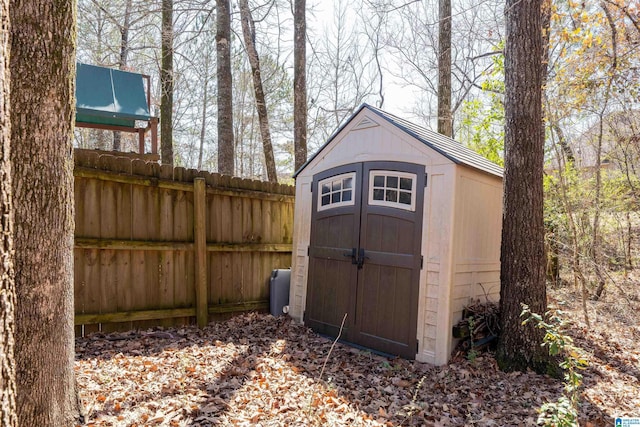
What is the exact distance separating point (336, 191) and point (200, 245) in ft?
6.17

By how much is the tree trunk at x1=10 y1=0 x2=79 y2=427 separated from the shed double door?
3.32 metres

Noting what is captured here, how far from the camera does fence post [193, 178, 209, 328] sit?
16.6 ft

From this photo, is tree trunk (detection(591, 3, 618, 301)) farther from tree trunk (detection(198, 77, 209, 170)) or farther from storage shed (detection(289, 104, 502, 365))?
tree trunk (detection(198, 77, 209, 170))

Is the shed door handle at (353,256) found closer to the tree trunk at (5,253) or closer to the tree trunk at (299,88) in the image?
the tree trunk at (299,88)

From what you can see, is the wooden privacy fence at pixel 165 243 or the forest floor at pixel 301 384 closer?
the forest floor at pixel 301 384

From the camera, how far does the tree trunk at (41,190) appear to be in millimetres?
1846

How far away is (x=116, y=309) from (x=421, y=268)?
345cm

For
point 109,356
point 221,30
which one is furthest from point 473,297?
point 221,30

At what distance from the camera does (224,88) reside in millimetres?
7953

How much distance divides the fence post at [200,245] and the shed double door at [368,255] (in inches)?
55.8

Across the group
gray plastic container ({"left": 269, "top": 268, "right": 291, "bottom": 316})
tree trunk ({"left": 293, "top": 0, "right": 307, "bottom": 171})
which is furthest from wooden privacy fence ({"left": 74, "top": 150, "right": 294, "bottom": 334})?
tree trunk ({"left": 293, "top": 0, "right": 307, "bottom": 171})

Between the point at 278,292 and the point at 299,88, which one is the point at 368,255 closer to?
the point at 278,292

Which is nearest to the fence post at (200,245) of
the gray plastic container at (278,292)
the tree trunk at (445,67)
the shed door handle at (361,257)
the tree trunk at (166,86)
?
the gray plastic container at (278,292)

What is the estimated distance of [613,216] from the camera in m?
6.23
